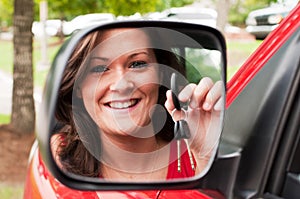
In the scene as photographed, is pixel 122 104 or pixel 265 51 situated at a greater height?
pixel 265 51

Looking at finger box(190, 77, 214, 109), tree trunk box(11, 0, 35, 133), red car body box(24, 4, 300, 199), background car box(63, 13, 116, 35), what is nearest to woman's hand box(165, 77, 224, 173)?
finger box(190, 77, 214, 109)

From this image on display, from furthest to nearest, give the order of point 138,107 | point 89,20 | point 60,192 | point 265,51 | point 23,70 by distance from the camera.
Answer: point 23,70, point 89,20, point 60,192, point 138,107, point 265,51

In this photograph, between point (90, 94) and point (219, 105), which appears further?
point (90, 94)

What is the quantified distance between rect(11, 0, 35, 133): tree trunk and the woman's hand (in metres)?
6.59

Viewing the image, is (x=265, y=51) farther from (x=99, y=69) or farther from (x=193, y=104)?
(x=99, y=69)

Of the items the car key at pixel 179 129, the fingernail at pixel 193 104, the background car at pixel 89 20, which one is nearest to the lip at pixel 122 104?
the car key at pixel 179 129

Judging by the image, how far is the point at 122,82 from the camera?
4.85 feet

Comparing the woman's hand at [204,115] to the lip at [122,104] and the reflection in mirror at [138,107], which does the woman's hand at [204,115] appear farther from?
the lip at [122,104]

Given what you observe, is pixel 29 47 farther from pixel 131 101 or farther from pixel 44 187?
pixel 131 101

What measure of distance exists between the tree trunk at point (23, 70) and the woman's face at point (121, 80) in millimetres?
6337

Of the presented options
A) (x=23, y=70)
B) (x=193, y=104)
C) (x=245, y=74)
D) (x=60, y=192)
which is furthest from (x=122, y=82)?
(x=23, y=70)

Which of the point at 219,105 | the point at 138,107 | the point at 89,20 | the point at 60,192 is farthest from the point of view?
the point at 89,20

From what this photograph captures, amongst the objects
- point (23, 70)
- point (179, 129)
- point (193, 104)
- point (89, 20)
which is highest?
point (193, 104)

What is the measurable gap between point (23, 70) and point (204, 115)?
22.4ft
